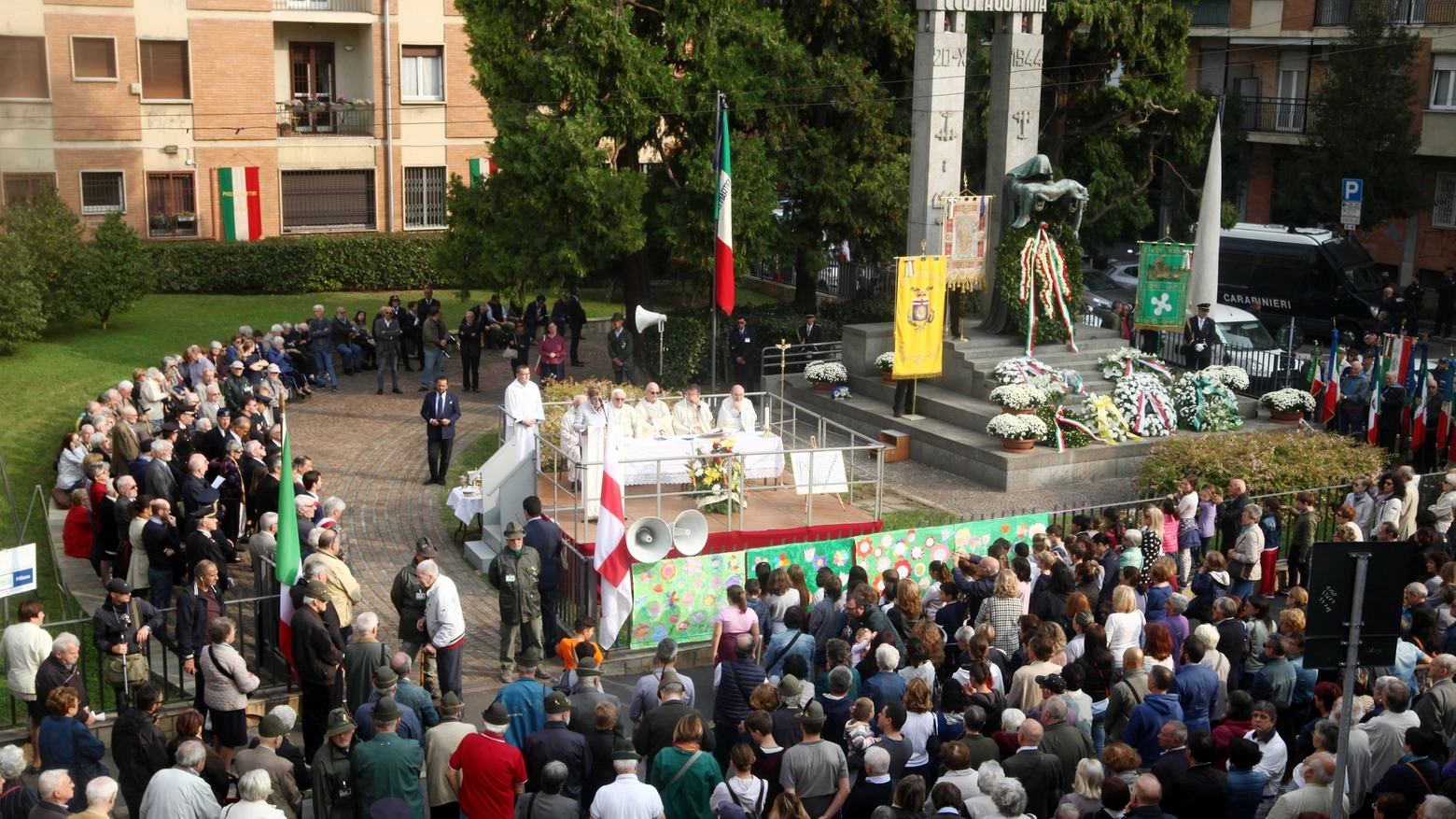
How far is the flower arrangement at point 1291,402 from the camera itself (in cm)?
2205

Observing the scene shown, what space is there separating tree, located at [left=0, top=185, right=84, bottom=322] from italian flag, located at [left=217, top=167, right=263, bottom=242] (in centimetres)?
964

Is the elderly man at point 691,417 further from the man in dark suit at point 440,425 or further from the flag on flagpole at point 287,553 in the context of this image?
the flag on flagpole at point 287,553

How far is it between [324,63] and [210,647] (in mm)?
30662

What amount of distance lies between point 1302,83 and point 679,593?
114 ft

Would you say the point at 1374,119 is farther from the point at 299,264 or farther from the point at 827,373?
the point at 299,264

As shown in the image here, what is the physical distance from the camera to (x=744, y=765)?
8.43m

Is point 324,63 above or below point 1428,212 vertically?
above

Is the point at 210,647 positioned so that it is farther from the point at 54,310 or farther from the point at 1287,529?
the point at 54,310

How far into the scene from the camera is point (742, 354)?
24.9 m

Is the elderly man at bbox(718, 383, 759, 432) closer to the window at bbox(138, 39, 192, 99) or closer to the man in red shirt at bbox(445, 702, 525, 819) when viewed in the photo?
the man in red shirt at bbox(445, 702, 525, 819)

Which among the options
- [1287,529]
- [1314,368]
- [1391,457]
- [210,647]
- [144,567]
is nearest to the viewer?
[210,647]

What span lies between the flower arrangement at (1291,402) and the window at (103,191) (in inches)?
1073

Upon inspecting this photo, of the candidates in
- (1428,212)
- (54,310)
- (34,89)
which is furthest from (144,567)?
(1428,212)

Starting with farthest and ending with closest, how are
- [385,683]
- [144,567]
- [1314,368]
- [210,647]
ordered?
[1314,368] < [144,567] < [210,647] < [385,683]
